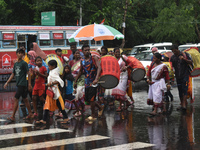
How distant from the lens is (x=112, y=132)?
8.18m

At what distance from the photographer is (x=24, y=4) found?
36656mm

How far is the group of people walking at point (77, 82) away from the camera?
30.8 ft

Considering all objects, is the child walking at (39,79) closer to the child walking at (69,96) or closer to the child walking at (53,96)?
the child walking at (69,96)

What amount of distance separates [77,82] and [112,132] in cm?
260

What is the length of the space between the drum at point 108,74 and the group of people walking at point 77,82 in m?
0.19

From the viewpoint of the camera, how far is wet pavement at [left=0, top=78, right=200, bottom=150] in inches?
276

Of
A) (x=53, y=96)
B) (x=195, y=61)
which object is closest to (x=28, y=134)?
(x=53, y=96)

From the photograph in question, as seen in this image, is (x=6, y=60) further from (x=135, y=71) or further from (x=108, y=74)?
(x=108, y=74)

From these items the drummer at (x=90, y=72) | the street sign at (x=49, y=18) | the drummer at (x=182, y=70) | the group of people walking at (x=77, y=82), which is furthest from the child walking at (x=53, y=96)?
the street sign at (x=49, y=18)

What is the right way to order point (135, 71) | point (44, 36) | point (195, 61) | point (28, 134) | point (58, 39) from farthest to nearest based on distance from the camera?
point (58, 39) < point (44, 36) < point (195, 61) < point (135, 71) < point (28, 134)

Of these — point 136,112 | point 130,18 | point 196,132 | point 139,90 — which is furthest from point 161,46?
point 196,132

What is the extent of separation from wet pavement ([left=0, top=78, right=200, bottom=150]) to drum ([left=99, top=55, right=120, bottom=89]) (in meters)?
0.87

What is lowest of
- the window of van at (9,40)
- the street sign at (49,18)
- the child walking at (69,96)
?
the child walking at (69,96)

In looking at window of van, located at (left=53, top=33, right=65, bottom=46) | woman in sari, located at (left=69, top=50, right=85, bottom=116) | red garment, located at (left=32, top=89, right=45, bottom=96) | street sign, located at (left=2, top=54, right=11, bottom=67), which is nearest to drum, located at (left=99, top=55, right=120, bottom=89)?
woman in sari, located at (left=69, top=50, right=85, bottom=116)
